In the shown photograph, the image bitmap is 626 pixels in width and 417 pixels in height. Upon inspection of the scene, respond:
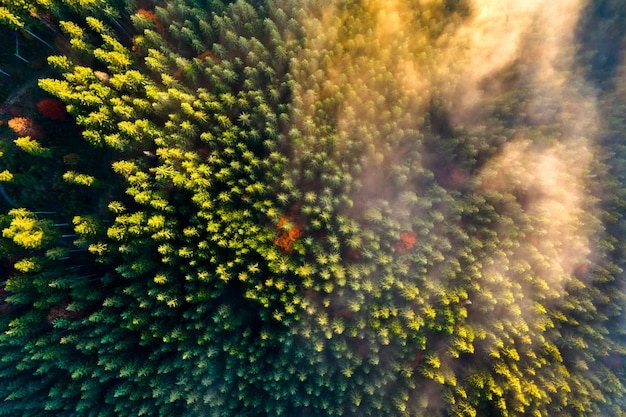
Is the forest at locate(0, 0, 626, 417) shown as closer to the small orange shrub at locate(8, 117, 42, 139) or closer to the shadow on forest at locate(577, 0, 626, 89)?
the small orange shrub at locate(8, 117, 42, 139)

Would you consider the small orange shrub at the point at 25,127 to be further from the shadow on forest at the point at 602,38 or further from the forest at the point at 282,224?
the shadow on forest at the point at 602,38

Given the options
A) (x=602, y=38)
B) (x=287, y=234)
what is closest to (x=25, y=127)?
(x=287, y=234)

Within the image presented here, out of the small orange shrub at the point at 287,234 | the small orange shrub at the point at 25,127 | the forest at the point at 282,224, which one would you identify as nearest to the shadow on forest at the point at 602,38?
the forest at the point at 282,224

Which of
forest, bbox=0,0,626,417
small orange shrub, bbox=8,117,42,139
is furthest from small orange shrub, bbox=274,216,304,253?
small orange shrub, bbox=8,117,42,139

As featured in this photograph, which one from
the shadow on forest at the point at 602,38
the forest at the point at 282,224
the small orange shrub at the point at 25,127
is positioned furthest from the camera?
the shadow on forest at the point at 602,38

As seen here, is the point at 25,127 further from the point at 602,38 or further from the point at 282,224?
the point at 602,38

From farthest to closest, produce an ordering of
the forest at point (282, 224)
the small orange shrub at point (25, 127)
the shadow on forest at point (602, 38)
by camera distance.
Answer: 1. the shadow on forest at point (602, 38)
2. the small orange shrub at point (25, 127)
3. the forest at point (282, 224)

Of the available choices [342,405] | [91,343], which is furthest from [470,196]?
[91,343]

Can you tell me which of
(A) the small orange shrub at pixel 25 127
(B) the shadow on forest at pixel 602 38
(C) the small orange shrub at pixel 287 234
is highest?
(B) the shadow on forest at pixel 602 38
